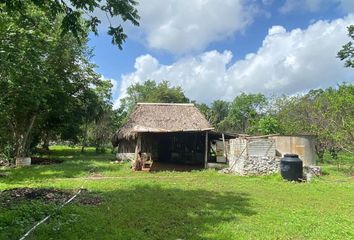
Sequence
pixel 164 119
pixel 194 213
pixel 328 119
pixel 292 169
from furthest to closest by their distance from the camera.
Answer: pixel 164 119 → pixel 328 119 → pixel 292 169 → pixel 194 213

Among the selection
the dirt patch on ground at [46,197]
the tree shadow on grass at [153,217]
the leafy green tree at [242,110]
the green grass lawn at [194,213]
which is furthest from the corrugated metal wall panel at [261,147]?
the leafy green tree at [242,110]

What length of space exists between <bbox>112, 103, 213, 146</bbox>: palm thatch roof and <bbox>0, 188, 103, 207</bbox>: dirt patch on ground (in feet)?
48.1

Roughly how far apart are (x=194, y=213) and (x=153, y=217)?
4.03 feet

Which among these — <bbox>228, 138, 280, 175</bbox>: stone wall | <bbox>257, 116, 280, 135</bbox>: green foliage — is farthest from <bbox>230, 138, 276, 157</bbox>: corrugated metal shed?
<bbox>257, 116, 280, 135</bbox>: green foliage

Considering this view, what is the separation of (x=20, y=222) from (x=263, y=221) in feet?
17.6

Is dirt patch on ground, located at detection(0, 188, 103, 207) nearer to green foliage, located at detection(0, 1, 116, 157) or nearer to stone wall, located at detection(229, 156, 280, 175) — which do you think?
green foliage, located at detection(0, 1, 116, 157)

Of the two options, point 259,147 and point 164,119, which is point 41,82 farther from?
point 259,147

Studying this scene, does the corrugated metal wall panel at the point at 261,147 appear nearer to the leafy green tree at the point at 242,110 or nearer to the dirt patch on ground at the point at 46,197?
the dirt patch on ground at the point at 46,197

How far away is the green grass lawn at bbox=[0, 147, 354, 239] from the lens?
799 centimetres

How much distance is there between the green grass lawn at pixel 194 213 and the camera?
315 inches

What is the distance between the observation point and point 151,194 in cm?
1312

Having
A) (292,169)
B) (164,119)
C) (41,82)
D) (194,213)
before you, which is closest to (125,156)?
(164,119)

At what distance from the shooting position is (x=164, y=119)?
2859cm

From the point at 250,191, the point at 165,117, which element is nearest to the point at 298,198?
the point at 250,191
